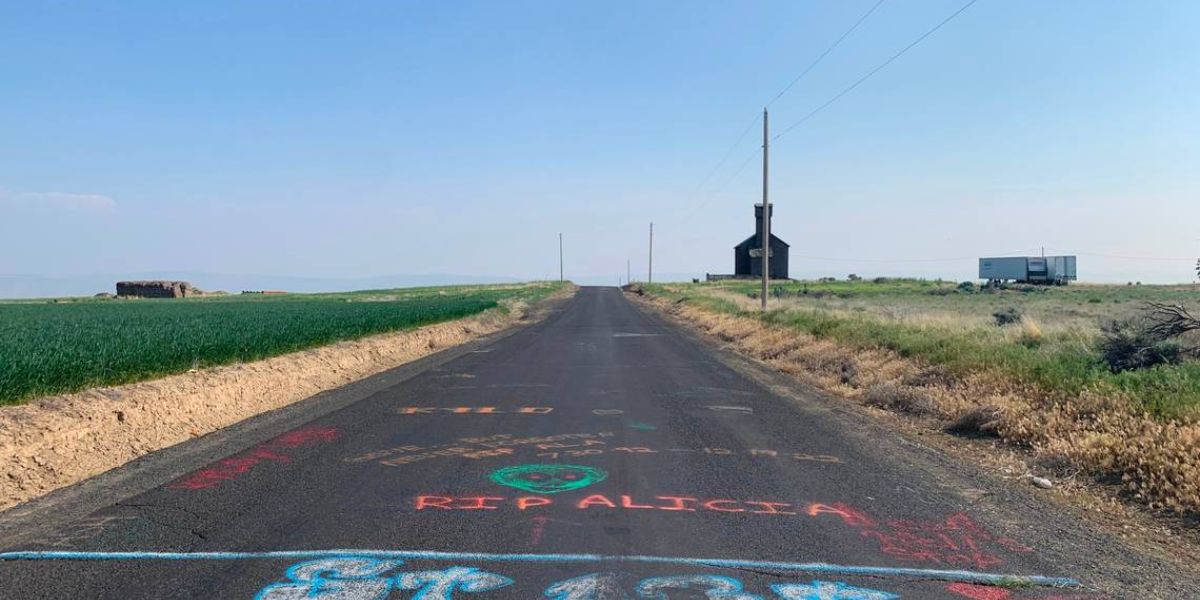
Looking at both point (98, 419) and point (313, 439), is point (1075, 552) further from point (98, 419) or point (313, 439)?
point (98, 419)

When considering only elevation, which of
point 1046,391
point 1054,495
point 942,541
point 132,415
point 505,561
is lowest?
point 1054,495

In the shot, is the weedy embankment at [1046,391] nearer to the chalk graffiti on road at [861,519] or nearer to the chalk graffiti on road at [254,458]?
the chalk graffiti on road at [861,519]

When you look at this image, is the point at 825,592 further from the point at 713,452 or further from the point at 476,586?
the point at 713,452

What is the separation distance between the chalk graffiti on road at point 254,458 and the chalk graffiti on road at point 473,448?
0.93 m

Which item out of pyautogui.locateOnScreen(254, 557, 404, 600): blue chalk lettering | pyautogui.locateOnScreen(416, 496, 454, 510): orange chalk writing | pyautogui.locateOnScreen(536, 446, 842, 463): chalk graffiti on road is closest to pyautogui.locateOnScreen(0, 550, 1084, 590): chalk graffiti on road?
pyautogui.locateOnScreen(254, 557, 404, 600): blue chalk lettering

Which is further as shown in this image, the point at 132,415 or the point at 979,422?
the point at 979,422

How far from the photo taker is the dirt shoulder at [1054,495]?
19.1 ft

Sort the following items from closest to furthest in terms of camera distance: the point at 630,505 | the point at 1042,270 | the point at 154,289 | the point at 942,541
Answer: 1. the point at 942,541
2. the point at 630,505
3. the point at 1042,270
4. the point at 154,289

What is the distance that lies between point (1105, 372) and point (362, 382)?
12961mm

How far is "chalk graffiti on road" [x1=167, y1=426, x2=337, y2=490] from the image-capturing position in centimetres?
777

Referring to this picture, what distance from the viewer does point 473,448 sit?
9.42 meters

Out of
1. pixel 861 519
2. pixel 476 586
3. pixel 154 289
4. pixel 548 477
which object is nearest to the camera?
pixel 476 586

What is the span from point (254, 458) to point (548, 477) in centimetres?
328

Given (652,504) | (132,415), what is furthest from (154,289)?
(652,504)
